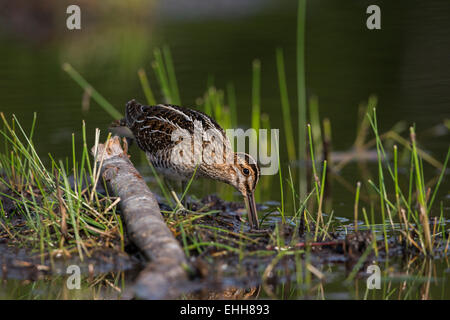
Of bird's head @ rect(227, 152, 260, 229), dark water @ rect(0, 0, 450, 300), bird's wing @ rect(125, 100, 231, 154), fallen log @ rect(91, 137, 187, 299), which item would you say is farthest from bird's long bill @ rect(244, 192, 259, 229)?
dark water @ rect(0, 0, 450, 300)

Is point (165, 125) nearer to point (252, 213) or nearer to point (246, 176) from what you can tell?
point (246, 176)

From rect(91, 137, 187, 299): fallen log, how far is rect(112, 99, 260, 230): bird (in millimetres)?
687

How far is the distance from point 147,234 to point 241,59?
1131cm

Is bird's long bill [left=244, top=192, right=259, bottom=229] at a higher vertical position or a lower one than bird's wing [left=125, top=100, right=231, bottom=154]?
lower

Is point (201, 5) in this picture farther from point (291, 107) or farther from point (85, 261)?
point (85, 261)

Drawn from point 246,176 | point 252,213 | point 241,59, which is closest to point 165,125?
point 246,176

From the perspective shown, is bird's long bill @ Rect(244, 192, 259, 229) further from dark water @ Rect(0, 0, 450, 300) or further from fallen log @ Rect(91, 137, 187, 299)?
dark water @ Rect(0, 0, 450, 300)

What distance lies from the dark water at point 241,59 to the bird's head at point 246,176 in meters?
1.09

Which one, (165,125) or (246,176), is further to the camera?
(165,125)

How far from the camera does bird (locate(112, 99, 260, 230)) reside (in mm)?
6805

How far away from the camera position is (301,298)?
4953 mm

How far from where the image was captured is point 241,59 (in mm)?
16141

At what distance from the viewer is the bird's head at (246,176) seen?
660cm

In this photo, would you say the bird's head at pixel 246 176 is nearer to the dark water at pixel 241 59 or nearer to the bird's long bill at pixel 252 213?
the bird's long bill at pixel 252 213
